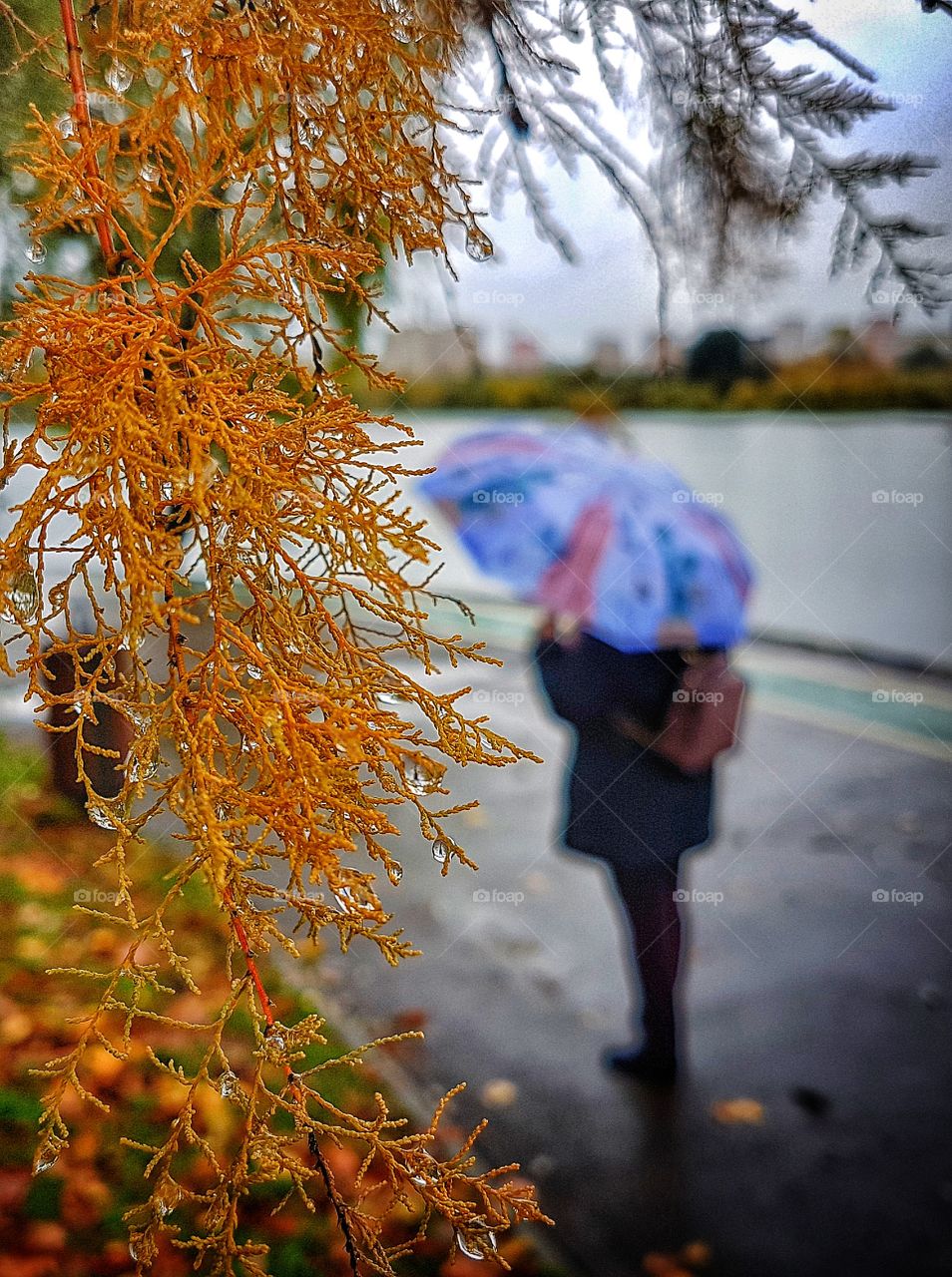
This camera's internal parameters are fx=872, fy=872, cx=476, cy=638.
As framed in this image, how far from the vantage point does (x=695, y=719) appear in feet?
6.91

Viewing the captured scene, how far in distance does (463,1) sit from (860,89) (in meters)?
0.85

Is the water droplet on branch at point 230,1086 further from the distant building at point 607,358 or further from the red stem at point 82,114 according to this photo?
the distant building at point 607,358

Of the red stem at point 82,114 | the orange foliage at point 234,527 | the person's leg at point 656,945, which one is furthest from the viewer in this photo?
the person's leg at point 656,945

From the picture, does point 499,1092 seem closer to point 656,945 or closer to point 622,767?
point 656,945

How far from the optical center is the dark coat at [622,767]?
2098 mm

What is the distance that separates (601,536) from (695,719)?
0.50 meters

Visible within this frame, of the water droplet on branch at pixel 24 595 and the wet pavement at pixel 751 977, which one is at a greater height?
the water droplet on branch at pixel 24 595

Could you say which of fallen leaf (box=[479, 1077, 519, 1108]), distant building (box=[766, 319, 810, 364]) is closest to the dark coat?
fallen leaf (box=[479, 1077, 519, 1108])

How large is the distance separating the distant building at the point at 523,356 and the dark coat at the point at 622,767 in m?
0.67

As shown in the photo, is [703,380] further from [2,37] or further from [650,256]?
[2,37]

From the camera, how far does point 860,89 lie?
5.92ft

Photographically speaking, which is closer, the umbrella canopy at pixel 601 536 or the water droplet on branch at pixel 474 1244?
the water droplet on branch at pixel 474 1244

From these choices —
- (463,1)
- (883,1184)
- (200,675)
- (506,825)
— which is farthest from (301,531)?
(883,1184)

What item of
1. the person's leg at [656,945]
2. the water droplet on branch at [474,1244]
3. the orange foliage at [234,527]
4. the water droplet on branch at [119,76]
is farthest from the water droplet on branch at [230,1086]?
the person's leg at [656,945]
